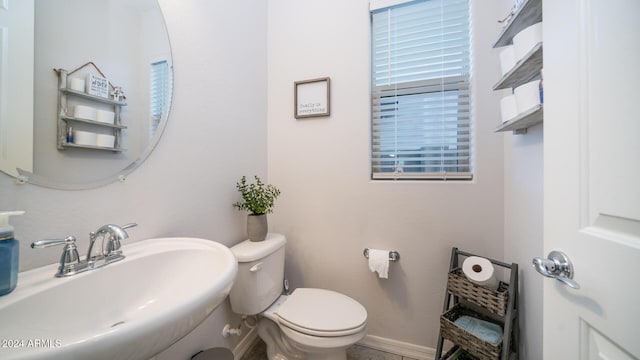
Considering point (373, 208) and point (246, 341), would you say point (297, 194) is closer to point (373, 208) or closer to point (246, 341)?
point (373, 208)

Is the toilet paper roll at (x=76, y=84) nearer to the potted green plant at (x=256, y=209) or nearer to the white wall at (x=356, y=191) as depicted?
the potted green plant at (x=256, y=209)

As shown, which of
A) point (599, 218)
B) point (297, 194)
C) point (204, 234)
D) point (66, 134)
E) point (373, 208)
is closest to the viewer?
point (599, 218)

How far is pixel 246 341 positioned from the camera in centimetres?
138

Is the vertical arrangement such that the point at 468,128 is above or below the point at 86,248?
above

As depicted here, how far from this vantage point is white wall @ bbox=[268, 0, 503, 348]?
1.22m

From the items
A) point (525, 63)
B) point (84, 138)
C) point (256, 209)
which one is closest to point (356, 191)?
point (256, 209)

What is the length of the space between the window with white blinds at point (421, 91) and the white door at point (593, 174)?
786 millimetres

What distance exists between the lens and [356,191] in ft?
4.73

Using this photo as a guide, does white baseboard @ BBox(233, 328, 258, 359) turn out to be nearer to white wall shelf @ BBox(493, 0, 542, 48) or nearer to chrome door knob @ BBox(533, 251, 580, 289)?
chrome door knob @ BBox(533, 251, 580, 289)

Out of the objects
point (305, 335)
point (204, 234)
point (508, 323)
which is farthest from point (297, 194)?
point (508, 323)

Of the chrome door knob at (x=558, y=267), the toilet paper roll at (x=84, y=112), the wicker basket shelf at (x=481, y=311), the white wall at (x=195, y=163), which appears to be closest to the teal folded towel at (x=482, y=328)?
the wicker basket shelf at (x=481, y=311)

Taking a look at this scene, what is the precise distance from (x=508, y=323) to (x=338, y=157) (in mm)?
1140

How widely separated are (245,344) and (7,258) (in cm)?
124

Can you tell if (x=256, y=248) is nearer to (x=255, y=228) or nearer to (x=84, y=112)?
(x=255, y=228)
